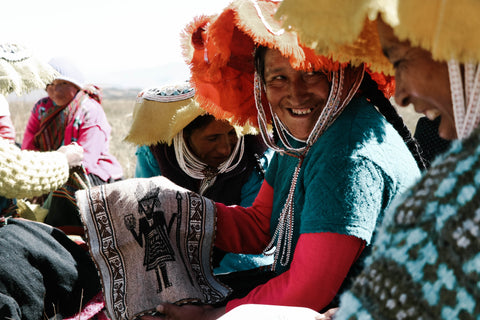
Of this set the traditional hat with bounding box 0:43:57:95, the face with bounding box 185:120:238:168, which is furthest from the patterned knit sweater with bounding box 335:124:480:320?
the face with bounding box 185:120:238:168

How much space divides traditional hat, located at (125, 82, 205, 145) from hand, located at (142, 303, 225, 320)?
151 cm

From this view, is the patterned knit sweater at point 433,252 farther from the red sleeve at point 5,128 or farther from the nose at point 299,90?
the red sleeve at point 5,128

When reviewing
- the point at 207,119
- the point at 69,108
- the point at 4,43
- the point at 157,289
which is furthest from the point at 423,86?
the point at 69,108

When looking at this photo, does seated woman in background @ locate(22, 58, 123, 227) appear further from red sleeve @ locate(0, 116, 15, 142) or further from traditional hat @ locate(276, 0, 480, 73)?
traditional hat @ locate(276, 0, 480, 73)

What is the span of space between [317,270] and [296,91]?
83 centimetres

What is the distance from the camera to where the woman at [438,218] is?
87 centimetres

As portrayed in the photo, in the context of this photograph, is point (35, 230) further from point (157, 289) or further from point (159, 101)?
point (159, 101)

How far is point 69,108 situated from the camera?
18.0 ft

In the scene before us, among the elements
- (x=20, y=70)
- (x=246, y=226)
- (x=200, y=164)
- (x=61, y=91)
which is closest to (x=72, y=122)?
(x=61, y=91)

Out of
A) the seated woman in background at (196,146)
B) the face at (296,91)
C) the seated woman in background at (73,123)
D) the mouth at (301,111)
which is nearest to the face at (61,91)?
the seated woman in background at (73,123)

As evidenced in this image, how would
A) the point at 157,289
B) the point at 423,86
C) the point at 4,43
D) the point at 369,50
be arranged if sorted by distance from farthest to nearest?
the point at 4,43, the point at 157,289, the point at 369,50, the point at 423,86

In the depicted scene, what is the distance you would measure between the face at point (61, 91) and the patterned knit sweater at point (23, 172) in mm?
3125

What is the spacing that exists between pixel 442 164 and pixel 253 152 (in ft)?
8.76

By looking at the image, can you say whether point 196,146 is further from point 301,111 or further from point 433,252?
point 433,252
